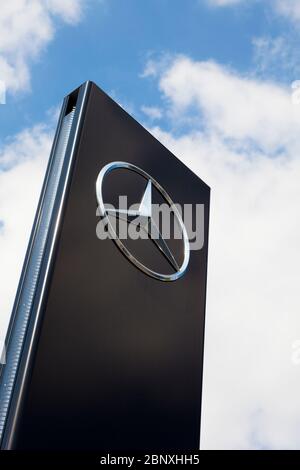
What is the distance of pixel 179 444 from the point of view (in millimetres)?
2701

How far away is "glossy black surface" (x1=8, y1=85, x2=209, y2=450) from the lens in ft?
6.88

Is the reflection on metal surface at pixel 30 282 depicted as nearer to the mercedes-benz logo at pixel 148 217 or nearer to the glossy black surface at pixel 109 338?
the glossy black surface at pixel 109 338

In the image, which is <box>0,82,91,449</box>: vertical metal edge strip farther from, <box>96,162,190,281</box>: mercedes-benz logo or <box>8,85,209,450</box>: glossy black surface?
<box>96,162,190,281</box>: mercedes-benz logo

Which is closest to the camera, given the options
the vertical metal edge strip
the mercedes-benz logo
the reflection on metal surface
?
the vertical metal edge strip

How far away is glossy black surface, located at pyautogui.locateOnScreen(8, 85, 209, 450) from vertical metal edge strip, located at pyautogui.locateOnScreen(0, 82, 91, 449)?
33mm

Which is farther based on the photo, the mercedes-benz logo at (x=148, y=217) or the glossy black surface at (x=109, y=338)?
the mercedes-benz logo at (x=148, y=217)

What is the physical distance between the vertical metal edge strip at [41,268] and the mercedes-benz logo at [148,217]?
24 cm

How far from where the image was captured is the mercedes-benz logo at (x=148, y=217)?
2678mm

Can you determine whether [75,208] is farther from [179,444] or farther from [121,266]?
[179,444]

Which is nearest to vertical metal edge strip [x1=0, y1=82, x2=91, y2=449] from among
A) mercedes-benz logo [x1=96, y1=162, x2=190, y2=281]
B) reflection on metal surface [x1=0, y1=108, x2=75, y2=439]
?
reflection on metal surface [x1=0, y1=108, x2=75, y2=439]

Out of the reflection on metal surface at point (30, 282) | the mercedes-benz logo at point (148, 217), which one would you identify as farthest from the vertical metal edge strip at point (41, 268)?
the mercedes-benz logo at point (148, 217)

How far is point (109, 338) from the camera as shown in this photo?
8.13 feet

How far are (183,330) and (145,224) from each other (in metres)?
0.80
